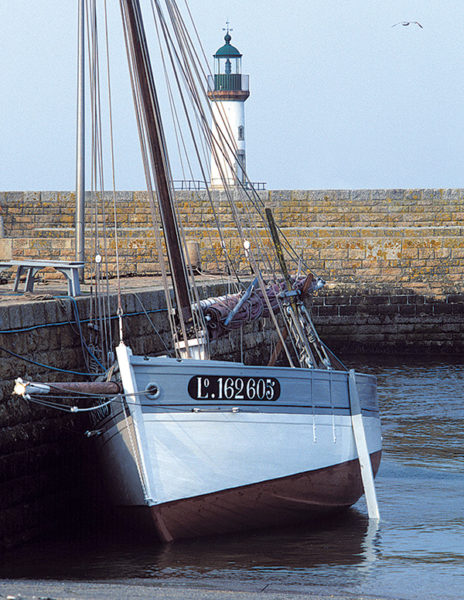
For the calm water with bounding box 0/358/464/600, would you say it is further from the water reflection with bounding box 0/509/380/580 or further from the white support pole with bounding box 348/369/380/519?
the white support pole with bounding box 348/369/380/519

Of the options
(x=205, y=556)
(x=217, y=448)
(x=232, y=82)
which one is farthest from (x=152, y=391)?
(x=232, y=82)

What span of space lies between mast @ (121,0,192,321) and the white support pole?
1.48 meters

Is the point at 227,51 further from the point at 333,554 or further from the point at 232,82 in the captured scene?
the point at 333,554

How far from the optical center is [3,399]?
278 inches

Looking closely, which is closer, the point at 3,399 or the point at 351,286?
the point at 3,399

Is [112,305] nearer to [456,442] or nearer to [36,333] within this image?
[36,333]

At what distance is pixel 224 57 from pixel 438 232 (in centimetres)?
2128

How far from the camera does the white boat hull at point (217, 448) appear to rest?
6.80 m

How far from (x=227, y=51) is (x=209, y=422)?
110 feet

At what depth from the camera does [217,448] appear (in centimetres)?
695

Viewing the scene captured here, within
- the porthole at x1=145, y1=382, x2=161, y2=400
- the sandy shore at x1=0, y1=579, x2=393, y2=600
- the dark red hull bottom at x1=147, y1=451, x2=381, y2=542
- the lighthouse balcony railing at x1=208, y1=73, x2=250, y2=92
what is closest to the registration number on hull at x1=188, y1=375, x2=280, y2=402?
the porthole at x1=145, y1=382, x2=161, y2=400

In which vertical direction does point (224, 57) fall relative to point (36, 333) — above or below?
above

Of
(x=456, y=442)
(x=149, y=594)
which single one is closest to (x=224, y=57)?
(x=456, y=442)

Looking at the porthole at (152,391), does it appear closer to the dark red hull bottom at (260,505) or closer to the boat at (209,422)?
the boat at (209,422)
